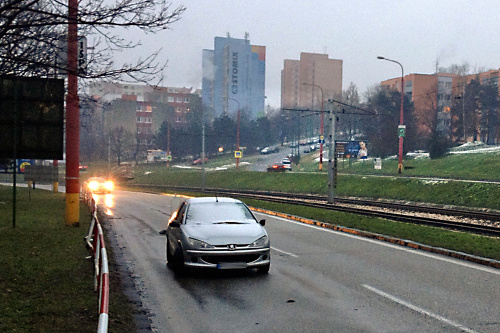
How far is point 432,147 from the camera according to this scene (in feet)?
191

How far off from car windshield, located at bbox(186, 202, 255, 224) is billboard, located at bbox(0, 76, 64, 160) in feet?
22.2

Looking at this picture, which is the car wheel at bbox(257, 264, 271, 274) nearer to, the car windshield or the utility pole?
the car windshield

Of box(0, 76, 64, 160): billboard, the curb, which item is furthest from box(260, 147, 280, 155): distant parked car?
box(0, 76, 64, 160): billboard

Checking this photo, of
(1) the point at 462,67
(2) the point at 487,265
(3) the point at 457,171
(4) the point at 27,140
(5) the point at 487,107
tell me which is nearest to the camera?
(2) the point at 487,265

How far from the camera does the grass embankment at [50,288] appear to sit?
654cm

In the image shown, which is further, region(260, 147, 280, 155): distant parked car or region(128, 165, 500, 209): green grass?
region(260, 147, 280, 155): distant parked car

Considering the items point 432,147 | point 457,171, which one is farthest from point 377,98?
point 457,171

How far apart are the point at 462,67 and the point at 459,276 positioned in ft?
493

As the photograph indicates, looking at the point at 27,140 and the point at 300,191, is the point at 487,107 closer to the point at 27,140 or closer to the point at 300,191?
the point at 300,191

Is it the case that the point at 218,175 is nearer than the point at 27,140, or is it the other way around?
the point at 27,140

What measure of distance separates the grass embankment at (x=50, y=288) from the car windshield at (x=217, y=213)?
82.6 inches

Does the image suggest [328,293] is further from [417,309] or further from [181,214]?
[181,214]

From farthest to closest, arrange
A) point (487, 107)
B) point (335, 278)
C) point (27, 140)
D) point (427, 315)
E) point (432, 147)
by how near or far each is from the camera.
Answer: point (487, 107) → point (432, 147) → point (27, 140) → point (335, 278) → point (427, 315)

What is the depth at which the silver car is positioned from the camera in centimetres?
977
